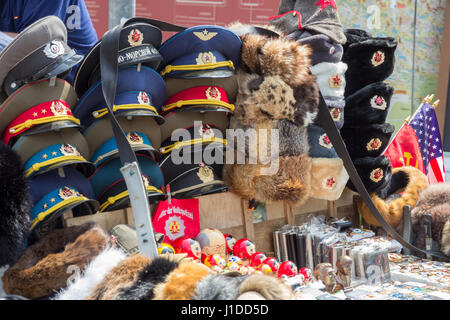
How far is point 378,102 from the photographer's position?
70.6 inches

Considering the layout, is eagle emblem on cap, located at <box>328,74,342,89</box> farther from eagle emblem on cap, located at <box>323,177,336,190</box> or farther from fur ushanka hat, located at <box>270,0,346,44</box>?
eagle emblem on cap, located at <box>323,177,336,190</box>

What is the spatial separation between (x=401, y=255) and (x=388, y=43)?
0.76 m

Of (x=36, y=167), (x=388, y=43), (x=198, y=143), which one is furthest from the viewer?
(x=388, y=43)

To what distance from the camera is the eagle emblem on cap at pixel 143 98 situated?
1339 millimetres

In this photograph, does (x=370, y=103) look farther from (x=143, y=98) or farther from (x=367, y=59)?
(x=143, y=98)

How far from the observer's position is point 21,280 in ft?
3.39

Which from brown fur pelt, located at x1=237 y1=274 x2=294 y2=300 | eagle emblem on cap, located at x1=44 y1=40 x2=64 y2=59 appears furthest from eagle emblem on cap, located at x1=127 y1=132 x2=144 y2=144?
brown fur pelt, located at x1=237 y1=274 x2=294 y2=300

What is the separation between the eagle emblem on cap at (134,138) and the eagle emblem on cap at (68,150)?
0.15m

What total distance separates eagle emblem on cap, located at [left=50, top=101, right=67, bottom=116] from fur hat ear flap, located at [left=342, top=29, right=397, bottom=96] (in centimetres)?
105

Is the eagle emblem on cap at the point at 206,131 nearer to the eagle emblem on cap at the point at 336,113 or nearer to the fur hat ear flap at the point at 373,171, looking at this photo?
the eagle emblem on cap at the point at 336,113

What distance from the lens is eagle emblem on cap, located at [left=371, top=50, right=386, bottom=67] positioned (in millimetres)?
1777

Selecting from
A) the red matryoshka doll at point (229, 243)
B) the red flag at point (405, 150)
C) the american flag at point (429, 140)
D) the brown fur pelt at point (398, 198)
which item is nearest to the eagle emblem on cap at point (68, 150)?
the red matryoshka doll at point (229, 243)
